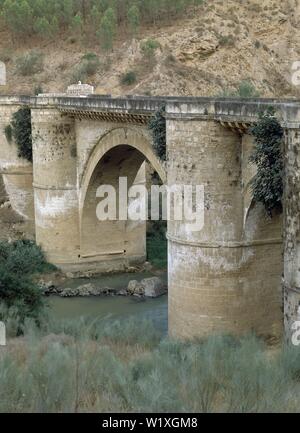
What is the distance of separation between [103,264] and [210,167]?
1047 centimetres

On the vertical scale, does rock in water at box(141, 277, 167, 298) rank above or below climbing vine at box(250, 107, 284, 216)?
below

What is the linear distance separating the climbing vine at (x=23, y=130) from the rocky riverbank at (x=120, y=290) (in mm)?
5857

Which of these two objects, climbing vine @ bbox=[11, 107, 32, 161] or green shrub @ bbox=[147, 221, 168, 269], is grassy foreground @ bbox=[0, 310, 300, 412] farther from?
climbing vine @ bbox=[11, 107, 32, 161]

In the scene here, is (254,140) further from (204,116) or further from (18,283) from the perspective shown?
(18,283)

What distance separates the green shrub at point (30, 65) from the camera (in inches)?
1603


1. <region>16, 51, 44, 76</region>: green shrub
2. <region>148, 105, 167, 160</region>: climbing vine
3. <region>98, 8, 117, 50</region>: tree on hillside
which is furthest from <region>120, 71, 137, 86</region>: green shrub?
<region>148, 105, 167, 160</region>: climbing vine

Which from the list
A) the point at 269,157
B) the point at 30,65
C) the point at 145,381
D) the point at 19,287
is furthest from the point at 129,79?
the point at 145,381

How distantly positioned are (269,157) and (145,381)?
6.18 meters

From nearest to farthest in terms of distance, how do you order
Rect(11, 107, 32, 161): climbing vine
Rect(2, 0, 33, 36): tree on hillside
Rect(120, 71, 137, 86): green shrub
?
1. Rect(11, 107, 32, 161): climbing vine
2. Rect(120, 71, 137, 86): green shrub
3. Rect(2, 0, 33, 36): tree on hillside

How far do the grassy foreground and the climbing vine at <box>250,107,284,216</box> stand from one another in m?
3.84

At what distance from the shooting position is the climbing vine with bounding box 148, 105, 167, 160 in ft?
54.1

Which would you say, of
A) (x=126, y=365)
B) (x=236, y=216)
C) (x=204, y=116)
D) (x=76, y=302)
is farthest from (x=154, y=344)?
(x=76, y=302)

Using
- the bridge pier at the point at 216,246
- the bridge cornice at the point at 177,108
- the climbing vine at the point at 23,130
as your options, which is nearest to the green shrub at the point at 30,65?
the climbing vine at the point at 23,130

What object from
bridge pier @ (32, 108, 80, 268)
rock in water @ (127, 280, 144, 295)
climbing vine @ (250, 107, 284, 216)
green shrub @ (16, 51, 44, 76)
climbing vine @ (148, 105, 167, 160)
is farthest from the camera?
green shrub @ (16, 51, 44, 76)
